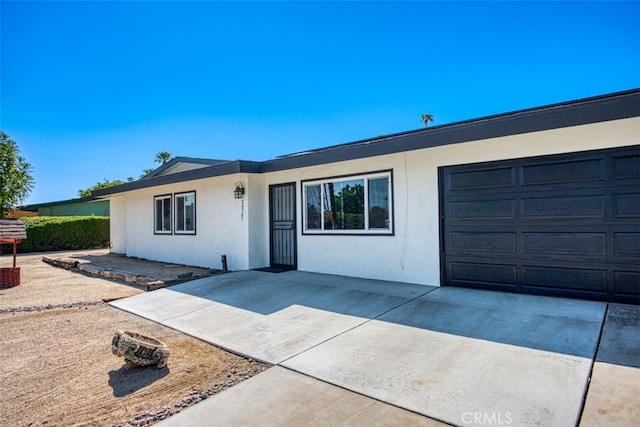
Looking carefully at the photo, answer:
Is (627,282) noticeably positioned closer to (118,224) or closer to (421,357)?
(421,357)

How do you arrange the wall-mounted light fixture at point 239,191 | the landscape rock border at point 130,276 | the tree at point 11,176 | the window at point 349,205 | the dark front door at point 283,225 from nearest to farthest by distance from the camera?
the window at point 349,205
the landscape rock border at point 130,276
the dark front door at point 283,225
the wall-mounted light fixture at point 239,191
the tree at point 11,176

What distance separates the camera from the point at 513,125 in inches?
191

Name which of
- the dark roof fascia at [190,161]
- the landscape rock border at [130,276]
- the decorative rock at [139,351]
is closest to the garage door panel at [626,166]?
the decorative rock at [139,351]

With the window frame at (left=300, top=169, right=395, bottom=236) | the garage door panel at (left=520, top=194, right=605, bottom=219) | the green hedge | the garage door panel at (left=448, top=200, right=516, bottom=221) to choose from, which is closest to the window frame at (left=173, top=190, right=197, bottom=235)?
the window frame at (left=300, top=169, right=395, bottom=236)

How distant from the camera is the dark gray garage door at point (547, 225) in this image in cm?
476

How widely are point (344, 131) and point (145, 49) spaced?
917cm

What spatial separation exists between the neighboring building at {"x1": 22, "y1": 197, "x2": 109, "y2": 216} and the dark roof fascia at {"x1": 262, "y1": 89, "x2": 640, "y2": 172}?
23133 millimetres

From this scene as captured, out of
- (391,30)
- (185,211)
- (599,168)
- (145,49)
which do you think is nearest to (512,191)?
(599,168)

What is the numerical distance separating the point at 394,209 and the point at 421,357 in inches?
145

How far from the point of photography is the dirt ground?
2807mm

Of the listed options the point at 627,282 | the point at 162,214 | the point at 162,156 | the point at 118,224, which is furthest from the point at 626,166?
the point at 162,156

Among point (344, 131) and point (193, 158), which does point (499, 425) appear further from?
point (344, 131)

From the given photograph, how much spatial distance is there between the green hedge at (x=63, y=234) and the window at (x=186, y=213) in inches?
422

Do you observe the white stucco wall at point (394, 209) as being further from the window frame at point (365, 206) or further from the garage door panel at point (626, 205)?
the garage door panel at point (626, 205)
